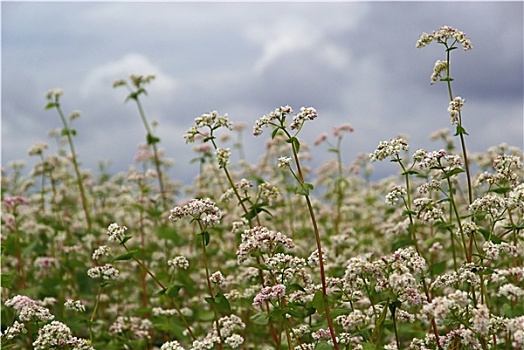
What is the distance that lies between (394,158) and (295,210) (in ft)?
26.4

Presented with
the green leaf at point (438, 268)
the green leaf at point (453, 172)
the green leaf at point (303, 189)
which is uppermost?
the green leaf at point (453, 172)

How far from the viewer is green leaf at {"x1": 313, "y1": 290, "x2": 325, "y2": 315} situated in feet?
14.7

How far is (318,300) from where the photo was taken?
4.48 meters

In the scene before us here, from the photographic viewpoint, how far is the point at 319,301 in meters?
4.48

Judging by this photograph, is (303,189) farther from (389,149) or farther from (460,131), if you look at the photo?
(460,131)

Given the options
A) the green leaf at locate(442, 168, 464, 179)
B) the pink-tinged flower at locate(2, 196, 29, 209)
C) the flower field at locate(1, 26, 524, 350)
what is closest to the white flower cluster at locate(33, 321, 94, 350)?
the flower field at locate(1, 26, 524, 350)

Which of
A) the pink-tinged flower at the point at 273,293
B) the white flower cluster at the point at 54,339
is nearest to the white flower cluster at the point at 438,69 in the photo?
the pink-tinged flower at the point at 273,293

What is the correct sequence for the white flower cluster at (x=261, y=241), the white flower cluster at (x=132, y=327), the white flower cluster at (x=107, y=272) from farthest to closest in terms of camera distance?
the white flower cluster at (x=132, y=327)
the white flower cluster at (x=107, y=272)
the white flower cluster at (x=261, y=241)

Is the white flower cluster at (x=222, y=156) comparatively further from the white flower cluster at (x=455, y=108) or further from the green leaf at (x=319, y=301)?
the white flower cluster at (x=455, y=108)

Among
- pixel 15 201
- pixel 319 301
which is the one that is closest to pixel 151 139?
pixel 15 201

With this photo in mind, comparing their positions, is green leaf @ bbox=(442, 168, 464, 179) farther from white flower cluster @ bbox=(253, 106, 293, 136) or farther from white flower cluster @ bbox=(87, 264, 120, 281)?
white flower cluster @ bbox=(87, 264, 120, 281)

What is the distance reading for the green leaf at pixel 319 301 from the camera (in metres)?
4.47

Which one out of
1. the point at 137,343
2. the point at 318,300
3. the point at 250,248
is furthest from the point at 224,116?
Answer: the point at 137,343

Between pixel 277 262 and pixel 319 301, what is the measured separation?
395mm
